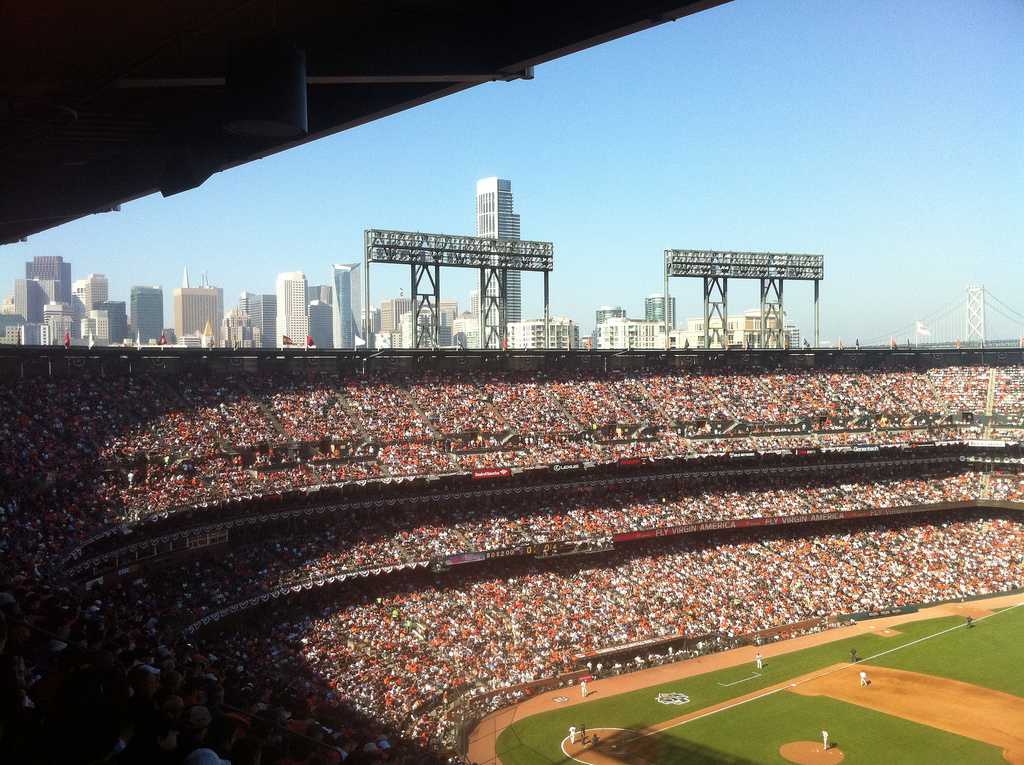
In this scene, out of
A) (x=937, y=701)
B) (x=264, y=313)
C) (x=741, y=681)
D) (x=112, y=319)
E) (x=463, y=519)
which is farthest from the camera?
(x=264, y=313)

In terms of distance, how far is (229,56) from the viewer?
15.5ft

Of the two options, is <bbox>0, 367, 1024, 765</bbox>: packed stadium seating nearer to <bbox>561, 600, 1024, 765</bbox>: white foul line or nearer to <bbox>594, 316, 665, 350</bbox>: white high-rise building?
<bbox>561, 600, 1024, 765</bbox>: white foul line

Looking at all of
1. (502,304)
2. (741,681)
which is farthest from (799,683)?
(502,304)

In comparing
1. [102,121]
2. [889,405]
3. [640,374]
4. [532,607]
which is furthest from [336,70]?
[889,405]

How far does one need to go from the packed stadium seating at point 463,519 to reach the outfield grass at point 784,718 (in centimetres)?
282

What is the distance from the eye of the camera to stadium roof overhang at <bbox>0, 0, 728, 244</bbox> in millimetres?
4645

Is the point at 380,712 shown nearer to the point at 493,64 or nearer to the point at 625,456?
the point at 625,456

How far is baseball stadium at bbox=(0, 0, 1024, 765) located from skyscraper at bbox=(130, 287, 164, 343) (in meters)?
126

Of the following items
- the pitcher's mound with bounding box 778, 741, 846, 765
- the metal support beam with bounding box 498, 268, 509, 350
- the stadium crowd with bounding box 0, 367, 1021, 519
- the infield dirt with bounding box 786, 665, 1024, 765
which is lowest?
the infield dirt with bounding box 786, 665, 1024, 765

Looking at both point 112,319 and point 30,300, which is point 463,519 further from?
point 30,300

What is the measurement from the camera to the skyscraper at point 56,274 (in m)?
122

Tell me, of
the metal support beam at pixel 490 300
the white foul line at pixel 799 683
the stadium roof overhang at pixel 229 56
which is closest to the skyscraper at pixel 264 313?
the metal support beam at pixel 490 300

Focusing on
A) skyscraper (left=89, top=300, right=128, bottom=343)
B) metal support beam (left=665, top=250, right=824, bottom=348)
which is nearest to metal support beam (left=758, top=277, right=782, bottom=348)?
metal support beam (left=665, top=250, right=824, bottom=348)

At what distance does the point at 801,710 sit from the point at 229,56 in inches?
1331
